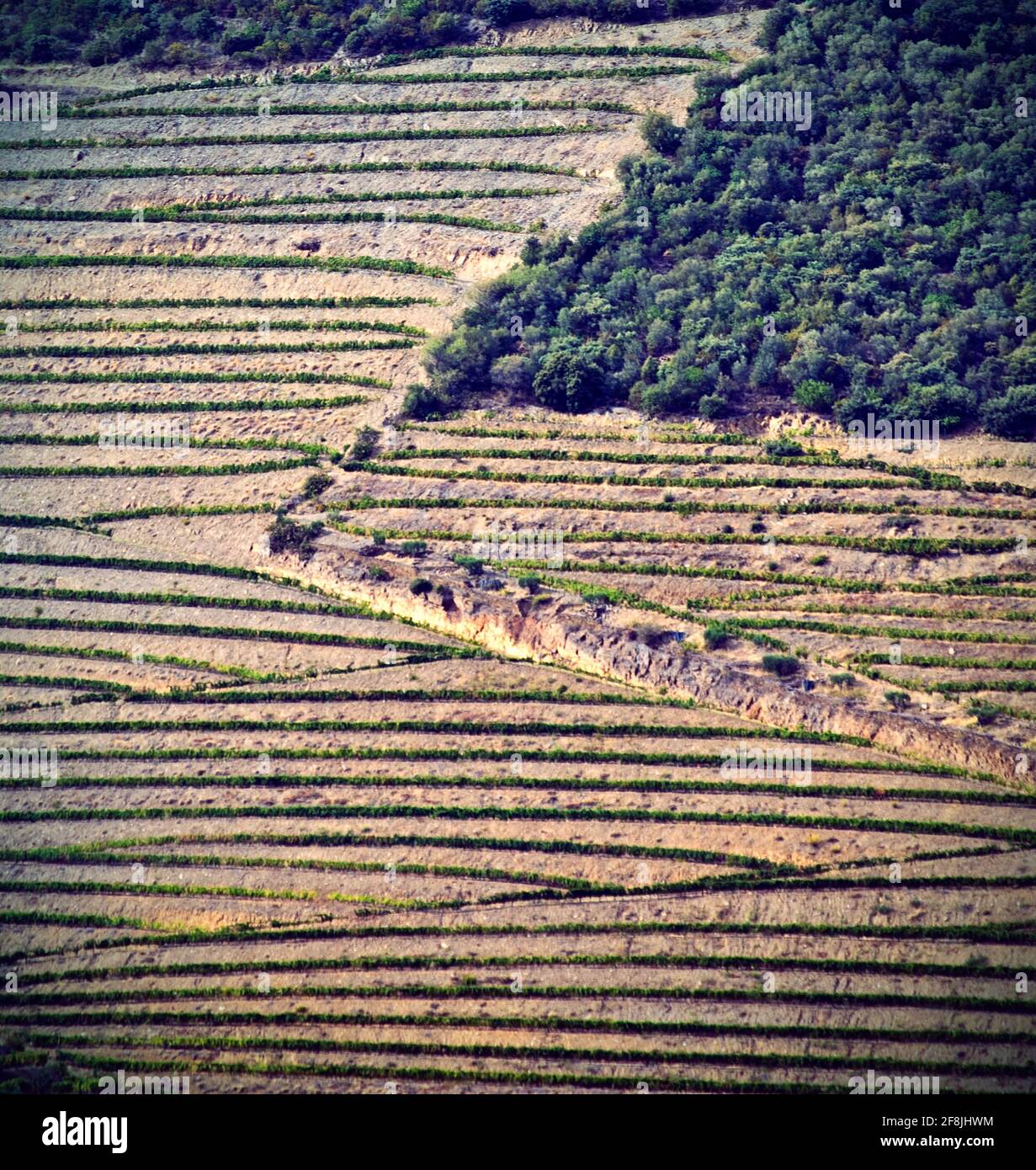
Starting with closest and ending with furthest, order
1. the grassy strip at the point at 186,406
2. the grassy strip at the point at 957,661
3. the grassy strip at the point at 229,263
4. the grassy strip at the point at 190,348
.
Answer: the grassy strip at the point at 957,661 < the grassy strip at the point at 186,406 < the grassy strip at the point at 190,348 < the grassy strip at the point at 229,263

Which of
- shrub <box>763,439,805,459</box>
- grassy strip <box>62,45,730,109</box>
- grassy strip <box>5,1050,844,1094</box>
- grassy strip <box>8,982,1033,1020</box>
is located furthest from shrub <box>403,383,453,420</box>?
grassy strip <box>5,1050,844,1094</box>

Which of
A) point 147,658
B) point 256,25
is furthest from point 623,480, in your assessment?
point 256,25

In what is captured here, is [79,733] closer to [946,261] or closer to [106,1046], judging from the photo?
[106,1046]

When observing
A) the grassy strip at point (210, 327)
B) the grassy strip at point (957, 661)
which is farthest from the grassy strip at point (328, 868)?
the grassy strip at point (210, 327)

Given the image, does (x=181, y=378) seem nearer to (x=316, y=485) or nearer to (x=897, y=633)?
(x=316, y=485)

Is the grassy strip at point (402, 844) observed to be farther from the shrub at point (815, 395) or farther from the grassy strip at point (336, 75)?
the grassy strip at point (336, 75)
